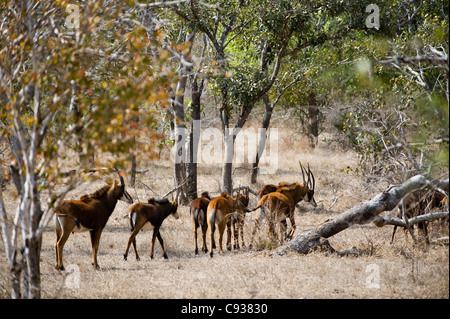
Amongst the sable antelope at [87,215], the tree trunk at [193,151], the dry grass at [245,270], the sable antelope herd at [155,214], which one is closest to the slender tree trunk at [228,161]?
the tree trunk at [193,151]

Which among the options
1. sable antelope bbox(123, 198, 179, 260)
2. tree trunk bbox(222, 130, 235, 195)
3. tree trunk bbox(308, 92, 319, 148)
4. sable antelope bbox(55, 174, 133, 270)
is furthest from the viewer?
tree trunk bbox(308, 92, 319, 148)

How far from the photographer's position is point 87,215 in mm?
9289

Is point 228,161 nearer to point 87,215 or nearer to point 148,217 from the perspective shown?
point 148,217

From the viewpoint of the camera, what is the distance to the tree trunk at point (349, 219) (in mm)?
8844

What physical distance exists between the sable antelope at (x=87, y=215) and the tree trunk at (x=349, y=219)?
127 inches

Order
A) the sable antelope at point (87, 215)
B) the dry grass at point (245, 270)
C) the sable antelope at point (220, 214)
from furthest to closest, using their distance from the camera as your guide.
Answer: the sable antelope at point (220, 214) → the sable antelope at point (87, 215) → the dry grass at point (245, 270)

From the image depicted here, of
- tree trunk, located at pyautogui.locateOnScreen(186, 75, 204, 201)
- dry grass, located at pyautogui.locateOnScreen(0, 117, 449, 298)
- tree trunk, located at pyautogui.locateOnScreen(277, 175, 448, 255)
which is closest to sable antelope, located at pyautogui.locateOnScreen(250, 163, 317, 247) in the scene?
dry grass, located at pyautogui.locateOnScreen(0, 117, 449, 298)

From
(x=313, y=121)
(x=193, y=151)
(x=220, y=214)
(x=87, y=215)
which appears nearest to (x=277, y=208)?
(x=220, y=214)

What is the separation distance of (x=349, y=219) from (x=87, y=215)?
4.60 m

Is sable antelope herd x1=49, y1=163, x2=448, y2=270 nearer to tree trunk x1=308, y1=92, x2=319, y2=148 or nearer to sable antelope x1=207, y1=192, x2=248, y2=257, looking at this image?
sable antelope x1=207, y1=192, x2=248, y2=257

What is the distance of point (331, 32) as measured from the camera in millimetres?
15758

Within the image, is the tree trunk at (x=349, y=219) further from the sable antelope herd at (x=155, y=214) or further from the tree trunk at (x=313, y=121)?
the tree trunk at (x=313, y=121)

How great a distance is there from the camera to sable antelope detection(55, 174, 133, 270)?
9.05 m

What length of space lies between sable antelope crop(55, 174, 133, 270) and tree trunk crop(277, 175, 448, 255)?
127 inches
